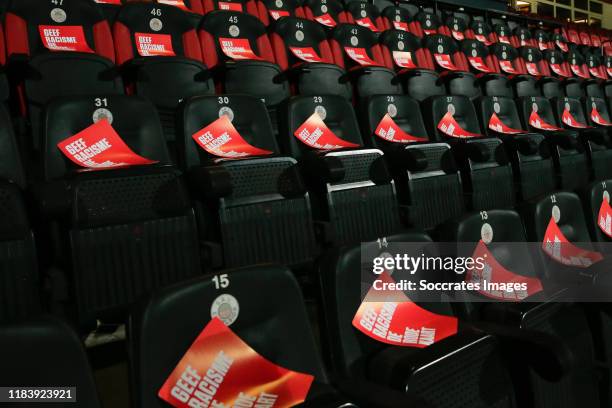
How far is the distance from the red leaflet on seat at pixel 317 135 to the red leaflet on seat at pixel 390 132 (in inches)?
3.8

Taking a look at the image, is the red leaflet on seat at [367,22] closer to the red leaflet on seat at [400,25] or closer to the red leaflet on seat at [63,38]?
the red leaflet on seat at [400,25]

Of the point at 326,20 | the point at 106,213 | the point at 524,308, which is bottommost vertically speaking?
the point at 524,308

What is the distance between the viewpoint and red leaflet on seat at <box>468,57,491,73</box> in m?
1.46

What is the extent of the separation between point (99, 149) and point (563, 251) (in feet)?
1.71

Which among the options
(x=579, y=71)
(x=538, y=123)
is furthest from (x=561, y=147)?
(x=579, y=71)

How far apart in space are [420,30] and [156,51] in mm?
1043

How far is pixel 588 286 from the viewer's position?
469 millimetres

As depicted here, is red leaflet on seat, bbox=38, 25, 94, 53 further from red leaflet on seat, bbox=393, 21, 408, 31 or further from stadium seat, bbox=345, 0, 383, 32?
red leaflet on seat, bbox=393, 21, 408, 31

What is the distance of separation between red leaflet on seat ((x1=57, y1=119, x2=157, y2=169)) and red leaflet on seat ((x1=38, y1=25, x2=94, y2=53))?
30 cm

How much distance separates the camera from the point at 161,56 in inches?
30.0

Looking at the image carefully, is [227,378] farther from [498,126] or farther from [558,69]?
[558,69]

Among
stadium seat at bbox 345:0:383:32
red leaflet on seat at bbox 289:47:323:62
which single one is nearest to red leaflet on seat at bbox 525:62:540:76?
stadium seat at bbox 345:0:383:32

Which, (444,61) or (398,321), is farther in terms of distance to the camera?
(444,61)

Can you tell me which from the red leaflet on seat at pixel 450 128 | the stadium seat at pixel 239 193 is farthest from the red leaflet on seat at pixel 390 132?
the stadium seat at pixel 239 193
